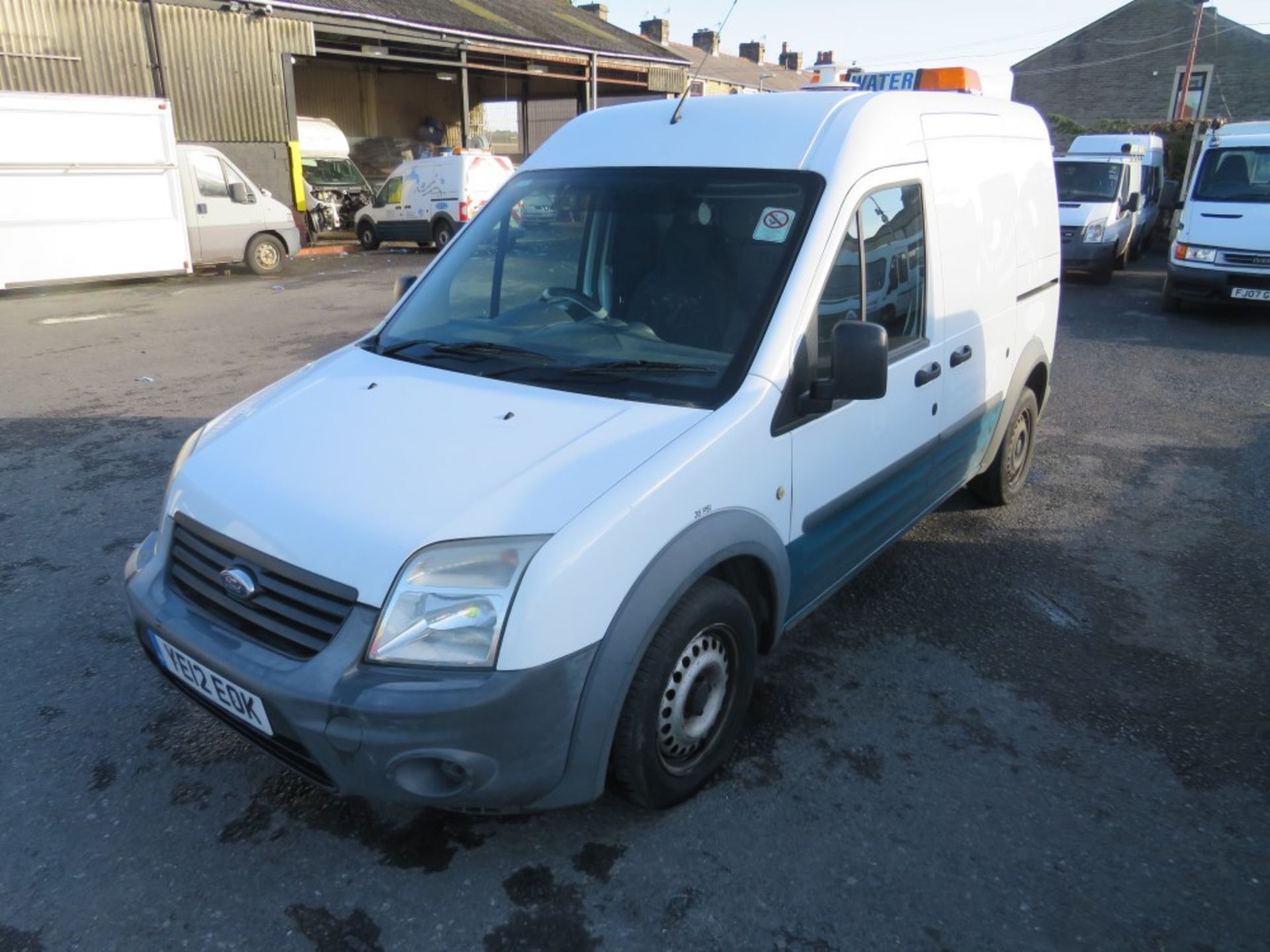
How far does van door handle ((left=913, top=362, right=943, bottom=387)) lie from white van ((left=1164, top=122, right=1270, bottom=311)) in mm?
8784

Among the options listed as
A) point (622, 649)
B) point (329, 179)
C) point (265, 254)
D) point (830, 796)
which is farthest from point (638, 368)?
point (329, 179)

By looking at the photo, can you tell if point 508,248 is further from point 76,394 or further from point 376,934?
point 76,394

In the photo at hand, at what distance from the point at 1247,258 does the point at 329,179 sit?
20202mm

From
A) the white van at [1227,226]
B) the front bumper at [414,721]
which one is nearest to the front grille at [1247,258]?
the white van at [1227,226]

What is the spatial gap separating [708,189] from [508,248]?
856 millimetres

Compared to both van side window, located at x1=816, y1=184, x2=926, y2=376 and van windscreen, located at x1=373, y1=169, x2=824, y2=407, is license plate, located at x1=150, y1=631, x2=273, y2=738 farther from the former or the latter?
van side window, located at x1=816, y1=184, x2=926, y2=376

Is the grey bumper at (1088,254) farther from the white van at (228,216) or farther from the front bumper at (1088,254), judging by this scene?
the white van at (228,216)

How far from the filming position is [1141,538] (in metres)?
4.95

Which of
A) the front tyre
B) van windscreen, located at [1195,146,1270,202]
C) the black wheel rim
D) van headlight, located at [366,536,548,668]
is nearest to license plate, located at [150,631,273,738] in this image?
van headlight, located at [366,536,548,668]

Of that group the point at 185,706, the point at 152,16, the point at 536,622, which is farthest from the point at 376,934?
the point at 152,16

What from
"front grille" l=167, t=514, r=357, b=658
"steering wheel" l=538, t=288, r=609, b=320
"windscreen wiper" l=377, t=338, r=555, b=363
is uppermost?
"steering wheel" l=538, t=288, r=609, b=320

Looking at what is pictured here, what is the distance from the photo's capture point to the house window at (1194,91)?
36.5 meters

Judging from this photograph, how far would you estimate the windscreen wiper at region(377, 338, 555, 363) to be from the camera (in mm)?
3127

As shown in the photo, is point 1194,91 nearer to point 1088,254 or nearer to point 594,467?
point 1088,254
